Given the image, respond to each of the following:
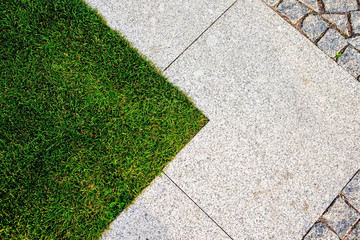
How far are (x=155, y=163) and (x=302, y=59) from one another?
6.43ft

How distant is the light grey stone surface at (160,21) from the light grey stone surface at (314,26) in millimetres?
894

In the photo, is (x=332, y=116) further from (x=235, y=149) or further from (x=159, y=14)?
(x=159, y=14)

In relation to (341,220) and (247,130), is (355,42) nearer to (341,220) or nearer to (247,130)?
(247,130)

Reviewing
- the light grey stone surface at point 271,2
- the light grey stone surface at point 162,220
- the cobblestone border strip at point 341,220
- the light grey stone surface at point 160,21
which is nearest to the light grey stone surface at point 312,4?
the light grey stone surface at point 271,2

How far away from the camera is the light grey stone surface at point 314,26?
3362 millimetres

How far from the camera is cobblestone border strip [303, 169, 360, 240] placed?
2797 mm

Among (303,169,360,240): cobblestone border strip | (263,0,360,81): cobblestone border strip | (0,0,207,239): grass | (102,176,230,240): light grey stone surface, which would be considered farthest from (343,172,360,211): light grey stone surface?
(0,0,207,239): grass

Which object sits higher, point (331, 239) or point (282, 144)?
point (282, 144)

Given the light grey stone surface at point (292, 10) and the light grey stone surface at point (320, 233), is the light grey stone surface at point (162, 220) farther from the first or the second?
the light grey stone surface at point (292, 10)

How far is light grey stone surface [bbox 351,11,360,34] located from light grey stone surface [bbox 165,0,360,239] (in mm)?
496

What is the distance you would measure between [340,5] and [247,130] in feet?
6.19

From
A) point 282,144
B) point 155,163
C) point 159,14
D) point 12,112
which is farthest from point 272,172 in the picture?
point 12,112

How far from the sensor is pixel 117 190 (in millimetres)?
2807

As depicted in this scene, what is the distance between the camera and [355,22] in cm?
339
